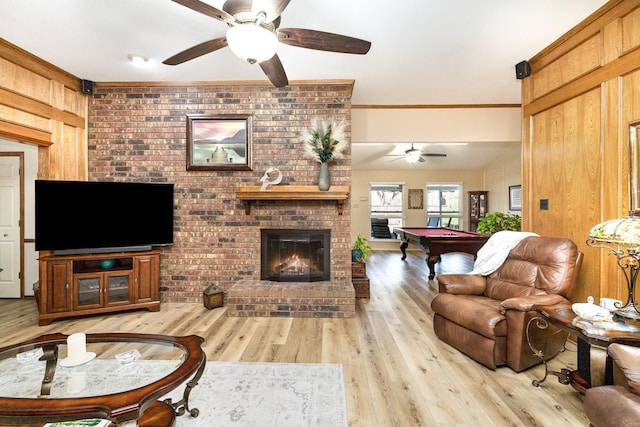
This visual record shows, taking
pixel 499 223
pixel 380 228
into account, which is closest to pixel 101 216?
pixel 499 223

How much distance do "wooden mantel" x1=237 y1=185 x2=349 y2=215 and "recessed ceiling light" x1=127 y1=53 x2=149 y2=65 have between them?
1711 millimetres

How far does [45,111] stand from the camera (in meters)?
3.41

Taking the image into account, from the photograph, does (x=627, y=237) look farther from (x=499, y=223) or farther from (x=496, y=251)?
(x=499, y=223)

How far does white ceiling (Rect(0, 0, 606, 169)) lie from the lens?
2.43 m

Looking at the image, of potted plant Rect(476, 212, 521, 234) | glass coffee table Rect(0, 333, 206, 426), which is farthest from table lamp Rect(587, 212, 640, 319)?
potted plant Rect(476, 212, 521, 234)

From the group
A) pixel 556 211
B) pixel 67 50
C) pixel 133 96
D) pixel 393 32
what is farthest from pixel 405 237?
pixel 67 50

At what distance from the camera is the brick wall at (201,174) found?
152 inches

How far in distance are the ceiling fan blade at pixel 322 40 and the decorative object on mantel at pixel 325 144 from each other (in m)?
1.38

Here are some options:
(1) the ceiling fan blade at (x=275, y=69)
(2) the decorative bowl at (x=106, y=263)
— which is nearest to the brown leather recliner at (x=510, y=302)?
(1) the ceiling fan blade at (x=275, y=69)

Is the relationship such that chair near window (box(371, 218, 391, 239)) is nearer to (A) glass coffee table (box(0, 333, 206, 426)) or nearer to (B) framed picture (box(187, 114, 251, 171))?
(B) framed picture (box(187, 114, 251, 171))

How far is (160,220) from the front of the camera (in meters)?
3.75

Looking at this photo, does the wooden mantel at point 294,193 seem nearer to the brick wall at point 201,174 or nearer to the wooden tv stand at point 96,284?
the brick wall at point 201,174

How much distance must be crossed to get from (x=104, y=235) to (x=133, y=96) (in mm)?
1822

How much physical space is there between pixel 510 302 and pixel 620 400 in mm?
1095
